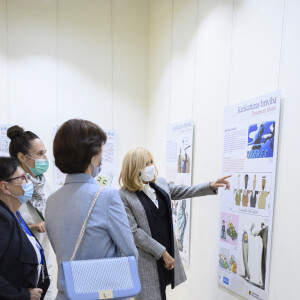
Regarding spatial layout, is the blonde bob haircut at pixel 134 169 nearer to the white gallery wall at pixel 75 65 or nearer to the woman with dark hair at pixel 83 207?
the woman with dark hair at pixel 83 207

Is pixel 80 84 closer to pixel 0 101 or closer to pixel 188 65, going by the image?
pixel 0 101

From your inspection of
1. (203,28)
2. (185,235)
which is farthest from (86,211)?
(203,28)

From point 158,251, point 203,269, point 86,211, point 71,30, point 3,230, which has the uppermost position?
point 71,30

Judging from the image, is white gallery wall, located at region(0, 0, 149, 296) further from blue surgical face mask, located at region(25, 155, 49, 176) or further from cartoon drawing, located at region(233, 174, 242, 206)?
cartoon drawing, located at region(233, 174, 242, 206)

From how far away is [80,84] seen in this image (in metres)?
4.02

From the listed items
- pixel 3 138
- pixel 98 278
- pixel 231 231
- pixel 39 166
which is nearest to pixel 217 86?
pixel 231 231

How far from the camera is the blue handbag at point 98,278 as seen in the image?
4.13 ft

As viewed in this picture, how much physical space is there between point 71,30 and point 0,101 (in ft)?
4.06

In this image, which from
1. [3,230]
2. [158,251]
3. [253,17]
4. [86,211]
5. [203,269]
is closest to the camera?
[86,211]

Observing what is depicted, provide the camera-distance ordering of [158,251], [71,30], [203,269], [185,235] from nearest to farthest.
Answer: [158,251] → [203,269] → [185,235] → [71,30]

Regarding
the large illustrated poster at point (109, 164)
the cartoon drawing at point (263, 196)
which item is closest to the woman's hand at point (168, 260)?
the cartoon drawing at point (263, 196)

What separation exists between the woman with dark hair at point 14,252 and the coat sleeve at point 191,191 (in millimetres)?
1137

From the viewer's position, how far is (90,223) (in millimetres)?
1306

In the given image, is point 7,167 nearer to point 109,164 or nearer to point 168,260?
point 168,260
